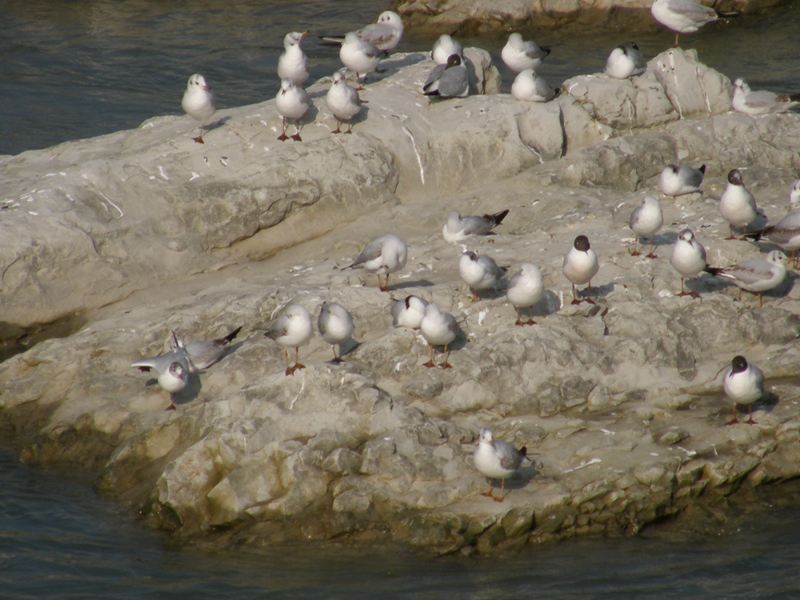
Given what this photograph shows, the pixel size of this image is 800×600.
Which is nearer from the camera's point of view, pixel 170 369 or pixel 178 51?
pixel 170 369

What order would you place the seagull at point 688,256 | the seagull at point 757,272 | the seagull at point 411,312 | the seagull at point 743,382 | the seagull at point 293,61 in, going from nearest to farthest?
the seagull at point 743,382 < the seagull at point 411,312 < the seagull at point 688,256 < the seagull at point 757,272 < the seagull at point 293,61

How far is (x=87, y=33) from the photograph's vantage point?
24.6 meters

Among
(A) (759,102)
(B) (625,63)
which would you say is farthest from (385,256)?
(A) (759,102)

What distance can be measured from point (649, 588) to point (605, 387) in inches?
100

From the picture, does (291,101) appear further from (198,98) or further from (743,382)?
(743,382)

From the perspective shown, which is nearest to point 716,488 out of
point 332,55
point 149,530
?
point 149,530

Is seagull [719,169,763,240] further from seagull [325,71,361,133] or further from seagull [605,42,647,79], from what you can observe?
seagull [325,71,361,133]

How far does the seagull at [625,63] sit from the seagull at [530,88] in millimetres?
1268

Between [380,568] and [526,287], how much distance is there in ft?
11.1

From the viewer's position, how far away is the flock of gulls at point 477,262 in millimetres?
9422

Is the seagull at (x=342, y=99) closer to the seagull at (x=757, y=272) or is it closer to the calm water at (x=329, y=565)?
the seagull at (x=757, y=272)

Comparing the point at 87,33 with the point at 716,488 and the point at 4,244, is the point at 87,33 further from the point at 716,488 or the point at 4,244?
the point at 716,488

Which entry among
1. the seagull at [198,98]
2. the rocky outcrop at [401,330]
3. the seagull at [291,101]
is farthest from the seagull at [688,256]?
the seagull at [198,98]

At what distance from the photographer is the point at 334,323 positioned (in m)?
9.43
